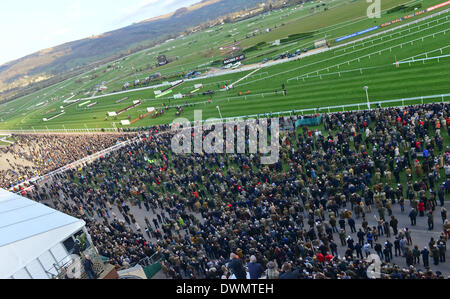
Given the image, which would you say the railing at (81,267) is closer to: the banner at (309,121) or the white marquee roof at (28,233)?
the white marquee roof at (28,233)

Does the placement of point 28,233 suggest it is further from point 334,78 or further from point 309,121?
point 334,78

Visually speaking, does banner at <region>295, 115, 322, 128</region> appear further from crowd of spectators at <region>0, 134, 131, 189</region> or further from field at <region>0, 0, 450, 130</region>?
crowd of spectators at <region>0, 134, 131, 189</region>

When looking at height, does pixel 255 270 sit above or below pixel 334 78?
below

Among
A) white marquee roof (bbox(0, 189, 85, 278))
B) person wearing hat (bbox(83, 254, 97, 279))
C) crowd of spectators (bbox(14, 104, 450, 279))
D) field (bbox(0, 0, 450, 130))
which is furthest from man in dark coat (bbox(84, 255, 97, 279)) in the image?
field (bbox(0, 0, 450, 130))

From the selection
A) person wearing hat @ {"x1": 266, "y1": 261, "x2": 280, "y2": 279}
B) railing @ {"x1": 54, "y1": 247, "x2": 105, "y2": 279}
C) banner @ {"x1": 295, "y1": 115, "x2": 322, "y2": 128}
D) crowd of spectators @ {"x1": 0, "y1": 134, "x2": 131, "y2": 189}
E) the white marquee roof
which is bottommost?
crowd of spectators @ {"x1": 0, "y1": 134, "x2": 131, "y2": 189}

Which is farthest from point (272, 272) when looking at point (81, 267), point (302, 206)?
point (302, 206)
